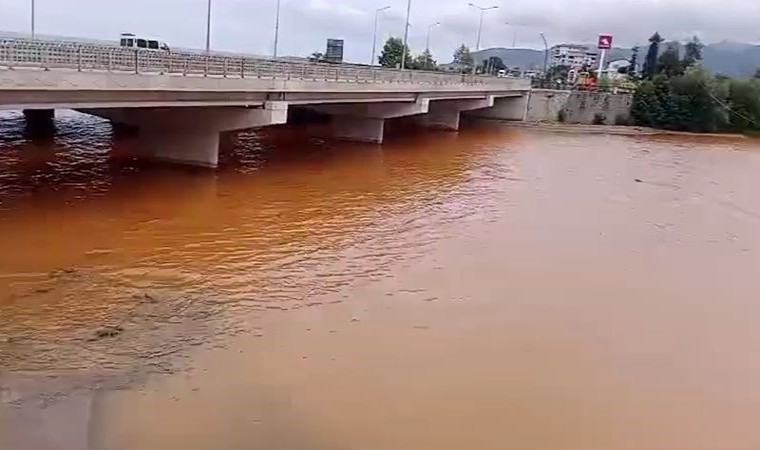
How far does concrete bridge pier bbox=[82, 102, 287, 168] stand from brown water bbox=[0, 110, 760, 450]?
1.32 m

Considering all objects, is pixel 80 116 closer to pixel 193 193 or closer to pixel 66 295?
pixel 193 193

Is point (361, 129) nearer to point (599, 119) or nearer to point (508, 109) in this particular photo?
point (508, 109)

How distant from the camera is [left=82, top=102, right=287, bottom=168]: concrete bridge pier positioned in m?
26.5

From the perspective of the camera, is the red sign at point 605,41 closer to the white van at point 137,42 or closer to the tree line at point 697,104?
the tree line at point 697,104

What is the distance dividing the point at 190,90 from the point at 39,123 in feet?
56.6

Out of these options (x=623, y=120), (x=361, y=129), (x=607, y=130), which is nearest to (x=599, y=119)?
(x=623, y=120)

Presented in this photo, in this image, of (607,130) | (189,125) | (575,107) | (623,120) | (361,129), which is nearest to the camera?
(189,125)

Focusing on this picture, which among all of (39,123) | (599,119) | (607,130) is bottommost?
(39,123)

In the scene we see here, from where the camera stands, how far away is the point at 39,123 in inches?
1382

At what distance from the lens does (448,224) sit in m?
21.3

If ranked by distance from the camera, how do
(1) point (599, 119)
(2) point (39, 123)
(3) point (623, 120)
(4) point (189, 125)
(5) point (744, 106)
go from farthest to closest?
(5) point (744, 106) → (3) point (623, 120) → (1) point (599, 119) → (2) point (39, 123) → (4) point (189, 125)

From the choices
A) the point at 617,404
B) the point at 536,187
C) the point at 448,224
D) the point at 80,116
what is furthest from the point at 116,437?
the point at 80,116

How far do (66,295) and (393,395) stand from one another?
6.42m

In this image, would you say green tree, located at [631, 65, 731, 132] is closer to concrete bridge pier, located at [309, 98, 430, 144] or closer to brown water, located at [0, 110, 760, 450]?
concrete bridge pier, located at [309, 98, 430, 144]
